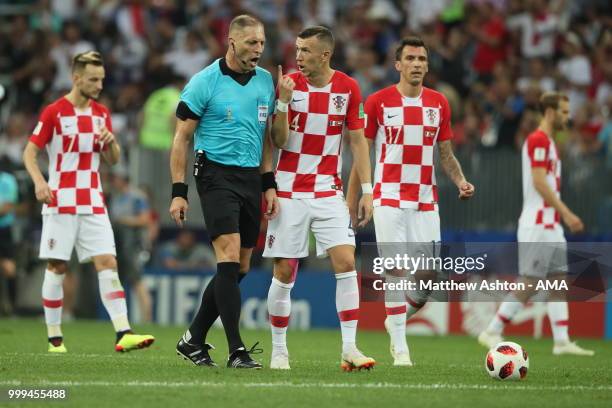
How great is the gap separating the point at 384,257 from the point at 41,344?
153 inches

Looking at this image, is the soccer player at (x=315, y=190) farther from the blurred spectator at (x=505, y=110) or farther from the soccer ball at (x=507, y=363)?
the blurred spectator at (x=505, y=110)

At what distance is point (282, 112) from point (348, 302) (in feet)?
4.74

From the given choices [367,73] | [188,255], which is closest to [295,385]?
[188,255]

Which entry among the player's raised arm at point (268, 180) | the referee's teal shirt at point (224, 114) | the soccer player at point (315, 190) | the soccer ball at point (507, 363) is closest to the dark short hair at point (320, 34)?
the soccer player at point (315, 190)

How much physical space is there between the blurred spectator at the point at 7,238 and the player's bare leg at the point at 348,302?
9.50 meters

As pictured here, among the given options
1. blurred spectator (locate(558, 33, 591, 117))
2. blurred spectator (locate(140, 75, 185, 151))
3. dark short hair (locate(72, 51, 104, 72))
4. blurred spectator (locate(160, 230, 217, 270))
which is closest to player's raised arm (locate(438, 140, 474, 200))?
dark short hair (locate(72, 51, 104, 72))

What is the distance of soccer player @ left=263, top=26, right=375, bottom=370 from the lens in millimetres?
9312

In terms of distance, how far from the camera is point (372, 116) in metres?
10.9

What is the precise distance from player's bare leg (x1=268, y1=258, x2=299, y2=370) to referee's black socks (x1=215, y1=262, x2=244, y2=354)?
0.41m

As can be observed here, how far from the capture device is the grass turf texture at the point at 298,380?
7539 mm

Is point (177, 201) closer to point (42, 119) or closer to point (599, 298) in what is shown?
point (42, 119)

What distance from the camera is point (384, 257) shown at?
35.5 feet

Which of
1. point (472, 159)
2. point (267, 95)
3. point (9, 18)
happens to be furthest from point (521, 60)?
point (267, 95)

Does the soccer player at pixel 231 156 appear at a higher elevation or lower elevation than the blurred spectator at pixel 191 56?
lower
